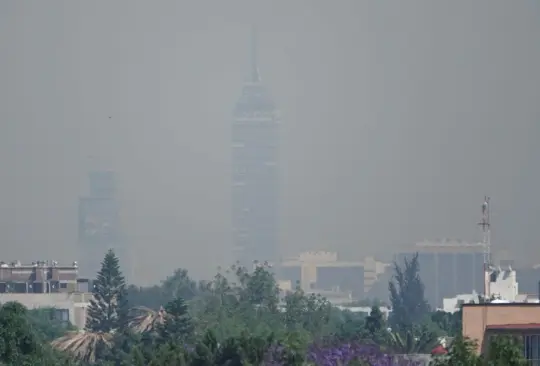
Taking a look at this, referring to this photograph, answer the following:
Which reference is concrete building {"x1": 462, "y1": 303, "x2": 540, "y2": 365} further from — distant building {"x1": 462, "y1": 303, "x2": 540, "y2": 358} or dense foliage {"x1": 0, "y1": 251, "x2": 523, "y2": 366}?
dense foliage {"x1": 0, "y1": 251, "x2": 523, "y2": 366}

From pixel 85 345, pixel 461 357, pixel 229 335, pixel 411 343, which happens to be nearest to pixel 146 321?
pixel 85 345

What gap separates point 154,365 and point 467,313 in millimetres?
5914

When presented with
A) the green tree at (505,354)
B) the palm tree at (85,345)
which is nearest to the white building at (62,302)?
the palm tree at (85,345)

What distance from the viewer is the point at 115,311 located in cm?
8694

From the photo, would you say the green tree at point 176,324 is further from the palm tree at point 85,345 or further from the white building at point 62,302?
the white building at point 62,302

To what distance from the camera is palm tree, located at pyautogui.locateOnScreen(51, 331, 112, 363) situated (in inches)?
2672

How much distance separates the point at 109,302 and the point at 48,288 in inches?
1637

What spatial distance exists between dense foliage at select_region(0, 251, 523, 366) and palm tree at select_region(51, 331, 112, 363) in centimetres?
5

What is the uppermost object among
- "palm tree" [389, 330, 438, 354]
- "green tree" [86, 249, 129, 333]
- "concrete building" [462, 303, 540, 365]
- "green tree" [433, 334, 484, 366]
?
"green tree" [86, 249, 129, 333]

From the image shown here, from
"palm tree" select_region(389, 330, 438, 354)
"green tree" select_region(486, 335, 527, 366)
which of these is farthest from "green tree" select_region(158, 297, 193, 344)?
"green tree" select_region(486, 335, 527, 366)

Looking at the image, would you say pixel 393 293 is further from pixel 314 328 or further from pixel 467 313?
pixel 467 313

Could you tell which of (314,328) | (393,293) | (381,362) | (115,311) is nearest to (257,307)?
(115,311)

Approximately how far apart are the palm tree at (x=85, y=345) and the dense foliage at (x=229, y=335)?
5 cm

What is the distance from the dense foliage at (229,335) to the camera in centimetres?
4444
